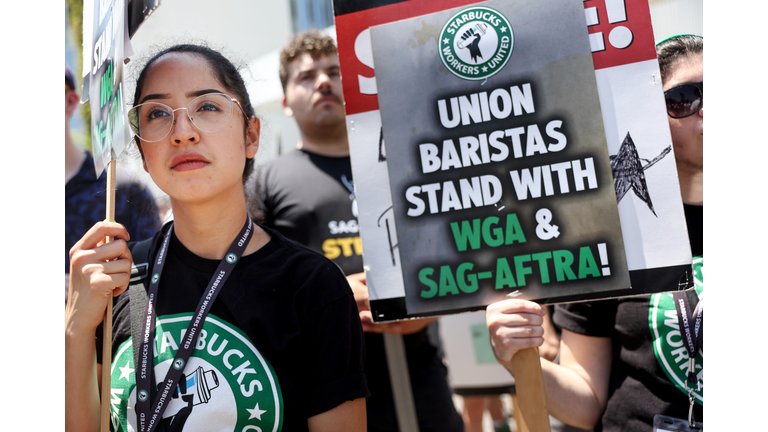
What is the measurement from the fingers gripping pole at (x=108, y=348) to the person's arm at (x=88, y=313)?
1.0 inches

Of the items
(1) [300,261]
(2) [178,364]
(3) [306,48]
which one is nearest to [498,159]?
(1) [300,261]

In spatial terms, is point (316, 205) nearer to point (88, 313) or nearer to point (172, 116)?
point (172, 116)

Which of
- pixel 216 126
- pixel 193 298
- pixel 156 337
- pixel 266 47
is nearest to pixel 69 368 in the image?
pixel 156 337

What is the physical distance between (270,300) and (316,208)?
1178mm

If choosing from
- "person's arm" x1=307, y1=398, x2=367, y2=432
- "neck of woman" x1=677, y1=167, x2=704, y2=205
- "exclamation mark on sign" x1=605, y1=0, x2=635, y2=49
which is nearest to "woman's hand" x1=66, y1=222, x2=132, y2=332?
"person's arm" x1=307, y1=398, x2=367, y2=432

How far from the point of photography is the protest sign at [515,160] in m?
1.45

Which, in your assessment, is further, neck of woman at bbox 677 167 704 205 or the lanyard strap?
neck of woman at bbox 677 167 704 205

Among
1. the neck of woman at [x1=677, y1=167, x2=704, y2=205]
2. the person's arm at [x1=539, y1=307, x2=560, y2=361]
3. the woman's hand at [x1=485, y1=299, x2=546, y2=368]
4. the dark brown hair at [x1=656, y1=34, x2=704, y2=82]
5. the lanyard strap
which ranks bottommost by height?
the person's arm at [x1=539, y1=307, x2=560, y2=361]

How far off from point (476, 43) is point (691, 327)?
96cm

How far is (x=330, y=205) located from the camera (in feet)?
8.46

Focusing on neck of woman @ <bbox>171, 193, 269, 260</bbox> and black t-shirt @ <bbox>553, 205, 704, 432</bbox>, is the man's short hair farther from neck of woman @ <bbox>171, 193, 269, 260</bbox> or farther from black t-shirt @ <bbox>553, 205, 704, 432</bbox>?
black t-shirt @ <bbox>553, 205, 704, 432</bbox>

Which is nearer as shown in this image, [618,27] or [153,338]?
[153,338]

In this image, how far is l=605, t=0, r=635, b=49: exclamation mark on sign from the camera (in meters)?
1.47

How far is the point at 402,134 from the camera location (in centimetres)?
154
